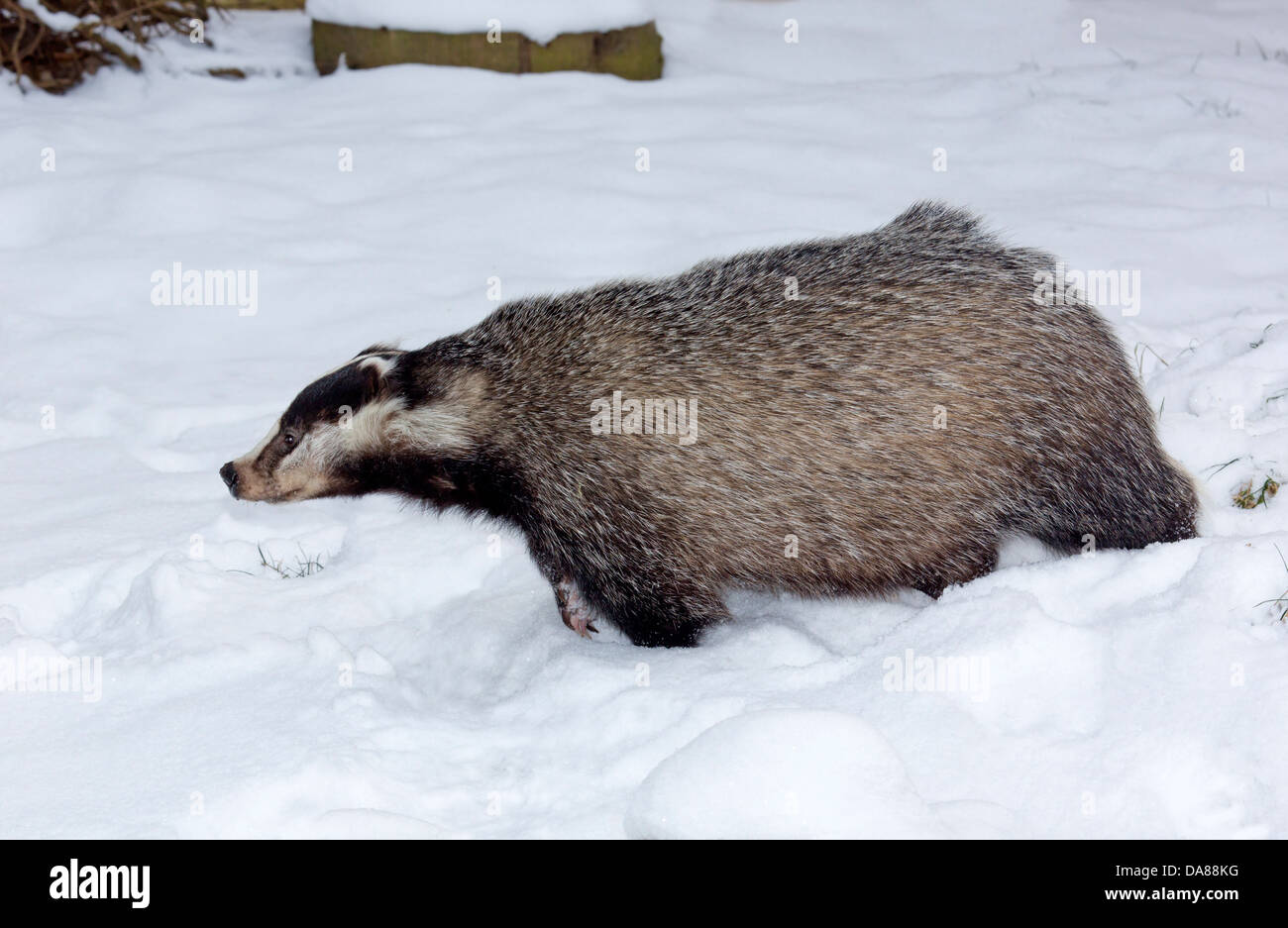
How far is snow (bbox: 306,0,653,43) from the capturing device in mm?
8414

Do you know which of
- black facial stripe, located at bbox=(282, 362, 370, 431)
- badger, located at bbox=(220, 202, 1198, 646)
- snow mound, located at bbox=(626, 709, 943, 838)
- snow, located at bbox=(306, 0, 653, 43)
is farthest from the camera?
snow, located at bbox=(306, 0, 653, 43)

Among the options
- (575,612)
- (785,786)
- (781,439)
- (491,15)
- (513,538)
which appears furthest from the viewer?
(491,15)

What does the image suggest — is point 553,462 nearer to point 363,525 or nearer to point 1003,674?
point 363,525

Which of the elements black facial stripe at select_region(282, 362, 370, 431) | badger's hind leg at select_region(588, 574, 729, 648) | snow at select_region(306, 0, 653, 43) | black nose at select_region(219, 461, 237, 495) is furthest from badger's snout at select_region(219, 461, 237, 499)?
snow at select_region(306, 0, 653, 43)

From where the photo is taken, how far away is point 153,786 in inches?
132

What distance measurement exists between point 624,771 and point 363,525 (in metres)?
1.96

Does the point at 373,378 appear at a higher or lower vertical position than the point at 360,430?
higher

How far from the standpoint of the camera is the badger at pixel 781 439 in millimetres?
4066

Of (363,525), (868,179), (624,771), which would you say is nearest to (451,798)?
(624,771)

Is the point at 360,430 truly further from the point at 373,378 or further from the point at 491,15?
the point at 491,15

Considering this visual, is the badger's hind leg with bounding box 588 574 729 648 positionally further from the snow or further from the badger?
the snow

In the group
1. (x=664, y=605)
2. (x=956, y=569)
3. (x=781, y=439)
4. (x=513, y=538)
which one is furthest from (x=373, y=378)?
(x=956, y=569)

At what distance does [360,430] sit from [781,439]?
1371 mm

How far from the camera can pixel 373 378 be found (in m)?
4.31
